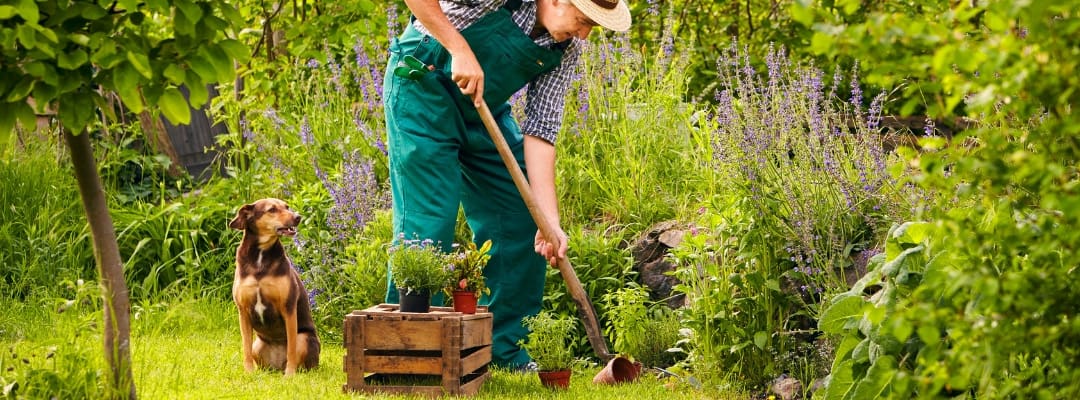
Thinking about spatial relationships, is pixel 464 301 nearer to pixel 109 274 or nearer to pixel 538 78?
pixel 538 78

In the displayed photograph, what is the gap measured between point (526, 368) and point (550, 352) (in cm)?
49

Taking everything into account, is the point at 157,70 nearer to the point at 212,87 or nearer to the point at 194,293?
the point at 194,293

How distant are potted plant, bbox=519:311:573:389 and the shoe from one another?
0.29 metres

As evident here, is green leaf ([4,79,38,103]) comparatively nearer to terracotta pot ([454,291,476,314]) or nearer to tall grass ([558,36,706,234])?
terracotta pot ([454,291,476,314])

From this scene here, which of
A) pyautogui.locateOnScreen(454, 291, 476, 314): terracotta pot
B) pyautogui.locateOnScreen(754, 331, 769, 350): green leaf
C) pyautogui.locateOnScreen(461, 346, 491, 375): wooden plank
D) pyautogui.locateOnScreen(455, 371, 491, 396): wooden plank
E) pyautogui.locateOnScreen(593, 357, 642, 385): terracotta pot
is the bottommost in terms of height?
pyautogui.locateOnScreen(593, 357, 642, 385): terracotta pot

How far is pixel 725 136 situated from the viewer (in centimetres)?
432

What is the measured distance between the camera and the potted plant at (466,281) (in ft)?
13.0

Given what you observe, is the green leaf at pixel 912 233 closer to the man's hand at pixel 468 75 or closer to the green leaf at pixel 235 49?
the man's hand at pixel 468 75

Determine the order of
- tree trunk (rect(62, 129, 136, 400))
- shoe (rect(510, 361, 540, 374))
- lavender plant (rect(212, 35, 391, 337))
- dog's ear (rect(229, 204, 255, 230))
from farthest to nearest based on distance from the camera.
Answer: lavender plant (rect(212, 35, 391, 337)) → shoe (rect(510, 361, 540, 374)) → dog's ear (rect(229, 204, 255, 230)) → tree trunk (rect(62, 129, 136, 400))

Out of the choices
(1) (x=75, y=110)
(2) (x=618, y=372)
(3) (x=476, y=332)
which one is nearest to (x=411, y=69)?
(3) (x=476, y=332)

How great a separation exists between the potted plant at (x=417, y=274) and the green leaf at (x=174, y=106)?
48.7 inches

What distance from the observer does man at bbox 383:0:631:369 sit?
4078 mm

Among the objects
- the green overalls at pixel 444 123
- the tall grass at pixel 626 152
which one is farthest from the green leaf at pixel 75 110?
the tall grass at pixel 626 152

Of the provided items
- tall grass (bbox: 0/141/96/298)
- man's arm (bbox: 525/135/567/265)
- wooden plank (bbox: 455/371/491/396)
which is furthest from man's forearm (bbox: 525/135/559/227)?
tall grass (bbox: 0/141/96/298)
